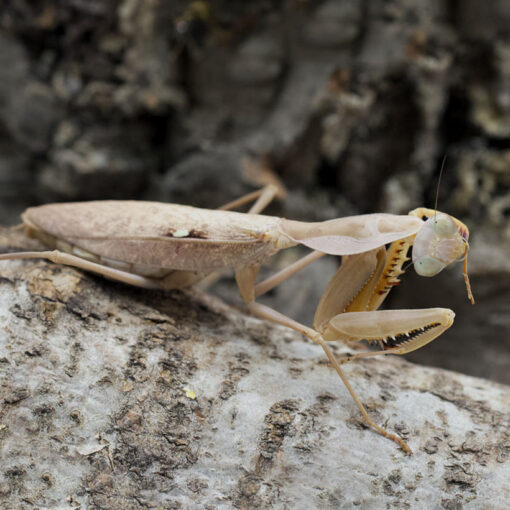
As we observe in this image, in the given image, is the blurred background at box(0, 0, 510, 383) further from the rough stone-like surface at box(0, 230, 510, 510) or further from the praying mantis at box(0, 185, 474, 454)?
the rough stone-like surface at box(0, 230, 510, 510)

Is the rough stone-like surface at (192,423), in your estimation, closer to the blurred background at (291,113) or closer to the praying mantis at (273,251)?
the praying mantis at (273,251)

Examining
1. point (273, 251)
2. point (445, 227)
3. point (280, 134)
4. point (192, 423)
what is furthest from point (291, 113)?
point (192, 423)

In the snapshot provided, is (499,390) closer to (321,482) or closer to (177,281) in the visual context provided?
(321,482)

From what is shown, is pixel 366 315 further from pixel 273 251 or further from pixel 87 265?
pixel 87 265

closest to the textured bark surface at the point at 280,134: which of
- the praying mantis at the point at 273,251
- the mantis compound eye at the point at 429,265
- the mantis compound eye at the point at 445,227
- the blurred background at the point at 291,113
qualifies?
the blurred background at the point at 291,113

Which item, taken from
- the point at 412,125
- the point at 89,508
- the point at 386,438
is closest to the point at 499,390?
the point at 386,438

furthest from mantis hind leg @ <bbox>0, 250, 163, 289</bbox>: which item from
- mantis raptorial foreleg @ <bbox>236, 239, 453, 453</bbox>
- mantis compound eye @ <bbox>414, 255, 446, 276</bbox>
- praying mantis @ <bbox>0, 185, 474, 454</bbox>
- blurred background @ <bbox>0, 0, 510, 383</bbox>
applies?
blurred background @ <bbox>0, 0, 510, 383</bbox>
